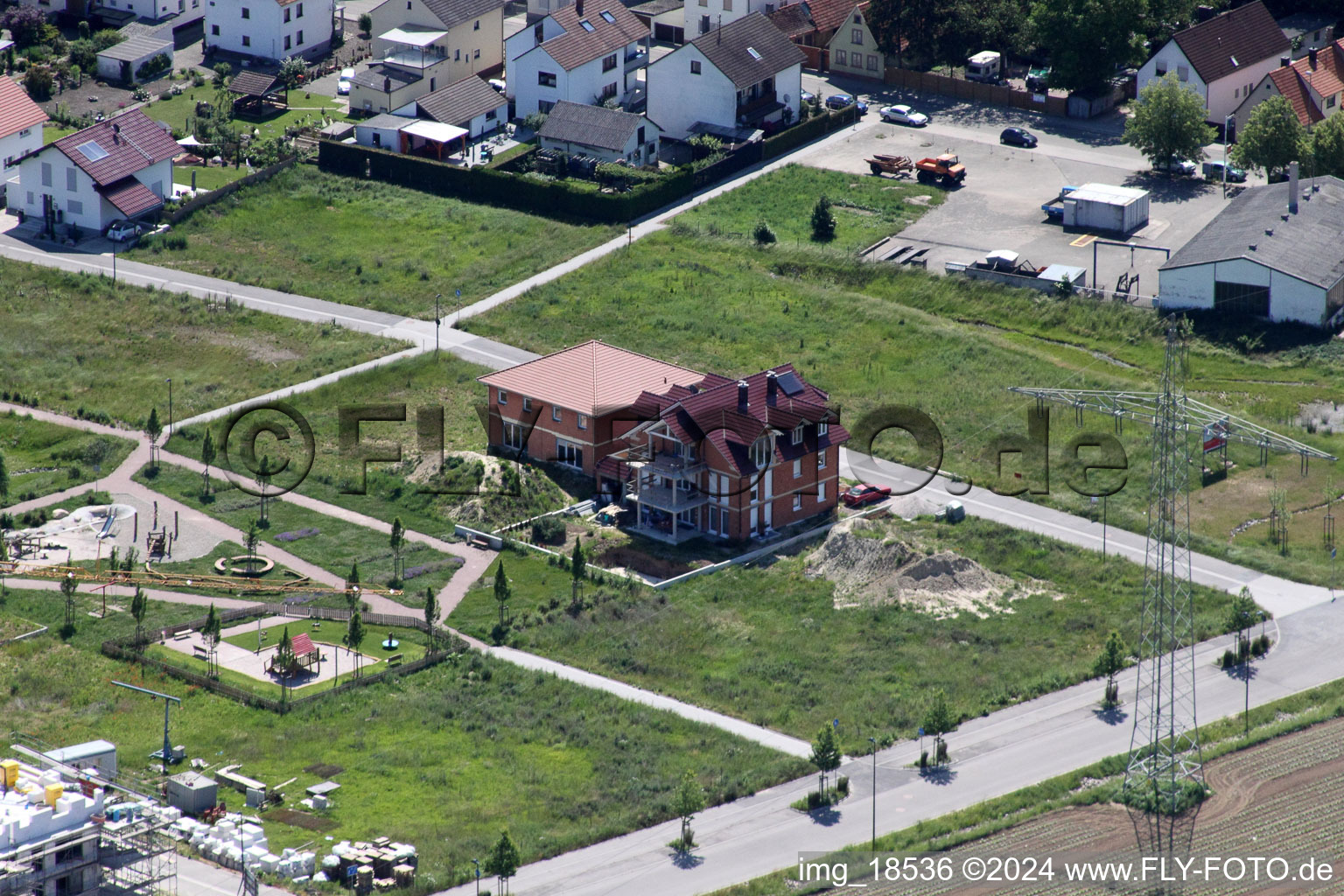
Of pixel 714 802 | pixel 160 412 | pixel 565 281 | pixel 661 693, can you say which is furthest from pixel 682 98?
pixel 714 802

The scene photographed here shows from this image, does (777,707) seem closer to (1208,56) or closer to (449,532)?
(449,532)

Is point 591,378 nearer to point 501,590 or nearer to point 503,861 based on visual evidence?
point 501,590

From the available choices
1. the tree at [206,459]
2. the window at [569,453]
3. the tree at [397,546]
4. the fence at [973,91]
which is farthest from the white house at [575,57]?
the tree at [397,546]

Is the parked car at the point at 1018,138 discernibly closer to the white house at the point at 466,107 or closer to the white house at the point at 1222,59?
the white house at the point at 1222,59

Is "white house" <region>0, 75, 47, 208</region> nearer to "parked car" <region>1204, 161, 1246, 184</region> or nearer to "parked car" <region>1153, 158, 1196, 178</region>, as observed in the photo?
"parked car" <region>1153, 158, 1196, 178</region>

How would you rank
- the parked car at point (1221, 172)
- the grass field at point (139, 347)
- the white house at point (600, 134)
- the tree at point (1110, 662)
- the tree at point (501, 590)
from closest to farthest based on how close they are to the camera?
the tree at point (1110, 662) < the tree at point (501, 590) < the grass field at point (139, 347) < the parked car at point (1221, 172) < the white house at point (600, 134)

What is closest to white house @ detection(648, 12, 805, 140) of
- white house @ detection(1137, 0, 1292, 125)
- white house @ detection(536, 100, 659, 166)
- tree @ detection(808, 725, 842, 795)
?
white house @ detection(536, 100, 659, 166)

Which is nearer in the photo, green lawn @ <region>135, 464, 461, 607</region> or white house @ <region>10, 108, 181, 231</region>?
green lawn @ <region>135, 464, 461, 607</region>
